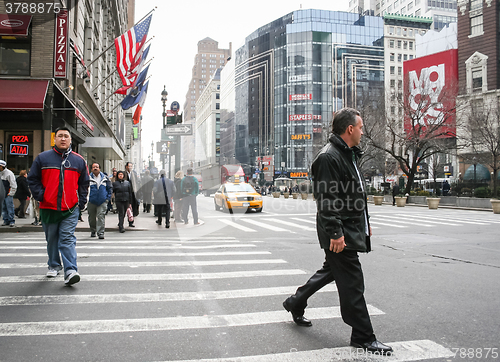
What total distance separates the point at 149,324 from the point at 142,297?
3.36 ft

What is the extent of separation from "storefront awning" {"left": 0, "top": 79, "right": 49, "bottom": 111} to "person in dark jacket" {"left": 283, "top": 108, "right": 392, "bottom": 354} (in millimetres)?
14577

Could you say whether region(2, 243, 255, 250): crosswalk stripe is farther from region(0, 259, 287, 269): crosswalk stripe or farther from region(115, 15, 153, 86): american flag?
region(115, 15, 153, 86): american flag

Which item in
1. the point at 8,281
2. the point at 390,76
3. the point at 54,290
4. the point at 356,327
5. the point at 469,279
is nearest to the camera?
the point at 356,327

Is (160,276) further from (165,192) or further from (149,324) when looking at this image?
(165,192)

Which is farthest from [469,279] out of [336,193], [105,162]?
[105,162]

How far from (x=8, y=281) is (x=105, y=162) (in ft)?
106

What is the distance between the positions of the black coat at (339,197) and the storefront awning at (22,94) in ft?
47.9

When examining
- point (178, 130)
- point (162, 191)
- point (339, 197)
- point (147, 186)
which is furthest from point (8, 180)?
point (339, 197)

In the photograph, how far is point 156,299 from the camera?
16.1 feet

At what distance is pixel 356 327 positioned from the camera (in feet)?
11.1

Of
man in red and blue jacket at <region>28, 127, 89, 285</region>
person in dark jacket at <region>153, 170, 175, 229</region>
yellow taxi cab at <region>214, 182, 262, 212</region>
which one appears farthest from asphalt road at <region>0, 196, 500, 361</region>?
yellow taxi cab at <region>214, 182, 262, 212</region>

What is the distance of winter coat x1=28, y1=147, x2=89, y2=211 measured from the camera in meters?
5.46

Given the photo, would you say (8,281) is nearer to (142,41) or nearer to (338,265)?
(338,265)

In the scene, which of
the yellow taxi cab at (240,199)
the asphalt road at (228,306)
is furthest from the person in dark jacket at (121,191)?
the yellow taxi cab at (240,199)
